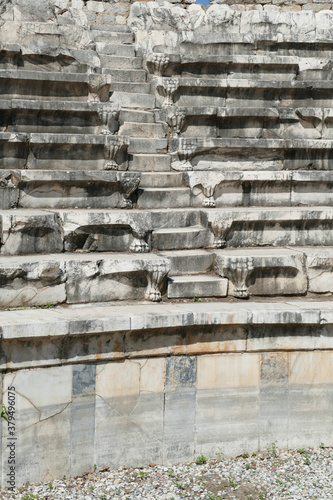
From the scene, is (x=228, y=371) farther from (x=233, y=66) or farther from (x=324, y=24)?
(x=324, y=24)

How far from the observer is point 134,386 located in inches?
319

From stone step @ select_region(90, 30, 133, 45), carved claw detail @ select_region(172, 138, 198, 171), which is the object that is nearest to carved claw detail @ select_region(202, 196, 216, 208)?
carved claw detail @ select_region(172, 138, 198, 171)

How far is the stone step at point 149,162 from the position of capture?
38.2ft

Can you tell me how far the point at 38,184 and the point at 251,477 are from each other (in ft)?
16.9

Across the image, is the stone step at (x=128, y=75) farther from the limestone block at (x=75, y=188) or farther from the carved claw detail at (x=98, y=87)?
the limestone block at (x=75, y=188)

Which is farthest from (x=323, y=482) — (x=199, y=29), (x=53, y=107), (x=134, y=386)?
(x=199, y=29)

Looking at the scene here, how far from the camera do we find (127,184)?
1045cm

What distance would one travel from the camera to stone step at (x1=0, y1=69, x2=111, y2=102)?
459 inches

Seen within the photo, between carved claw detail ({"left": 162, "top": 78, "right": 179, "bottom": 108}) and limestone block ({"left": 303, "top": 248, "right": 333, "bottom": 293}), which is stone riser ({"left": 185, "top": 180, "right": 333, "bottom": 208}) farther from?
carved claw detail ({"left": 162, "top": 78, "right": 179, "bottom": 108})

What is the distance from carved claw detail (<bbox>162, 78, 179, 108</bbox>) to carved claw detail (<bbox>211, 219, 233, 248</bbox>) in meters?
3.48

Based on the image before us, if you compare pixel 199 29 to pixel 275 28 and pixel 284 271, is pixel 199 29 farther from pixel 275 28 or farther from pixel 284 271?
pixel 284 271

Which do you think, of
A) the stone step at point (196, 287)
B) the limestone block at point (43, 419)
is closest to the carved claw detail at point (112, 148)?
the stone step at point (196, 287)

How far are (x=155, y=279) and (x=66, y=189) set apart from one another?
2371 mm

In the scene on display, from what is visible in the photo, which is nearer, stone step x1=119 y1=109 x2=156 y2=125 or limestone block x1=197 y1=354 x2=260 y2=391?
limestone block x1=197 y1=354 x2=260 y2=391
